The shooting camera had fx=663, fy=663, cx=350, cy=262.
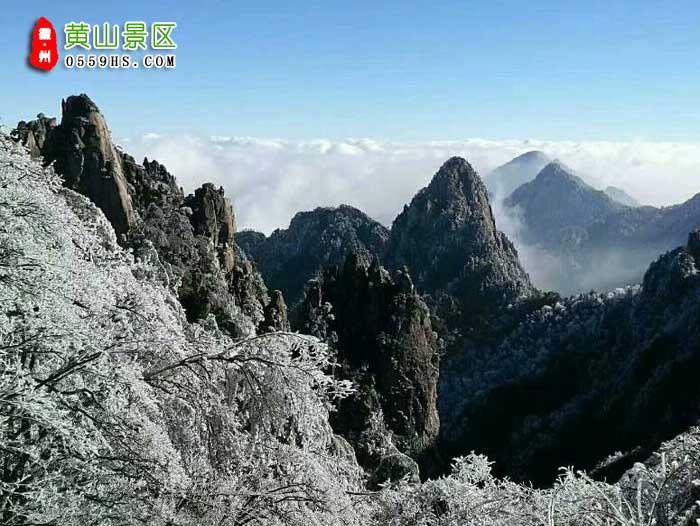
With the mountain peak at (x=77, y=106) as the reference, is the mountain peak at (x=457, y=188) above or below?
above

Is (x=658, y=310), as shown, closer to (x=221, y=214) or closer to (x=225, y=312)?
(x=221, y=214)

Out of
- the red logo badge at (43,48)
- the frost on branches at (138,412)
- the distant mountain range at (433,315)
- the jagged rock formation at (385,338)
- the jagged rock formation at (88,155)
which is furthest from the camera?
the jagged rock formation at (385,338)

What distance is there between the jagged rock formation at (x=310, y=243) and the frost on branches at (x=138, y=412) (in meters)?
132

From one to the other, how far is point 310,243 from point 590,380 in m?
79.2

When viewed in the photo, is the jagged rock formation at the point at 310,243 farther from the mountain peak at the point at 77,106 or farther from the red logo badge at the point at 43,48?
the red logo badge at the point at 43,48

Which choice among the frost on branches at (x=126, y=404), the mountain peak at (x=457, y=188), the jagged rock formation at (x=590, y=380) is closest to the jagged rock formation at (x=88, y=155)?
the frost on branches at (x=126, y=404)

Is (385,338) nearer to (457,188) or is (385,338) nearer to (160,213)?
(160,213)

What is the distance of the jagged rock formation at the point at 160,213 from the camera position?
106 ft

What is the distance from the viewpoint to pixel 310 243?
163 metres

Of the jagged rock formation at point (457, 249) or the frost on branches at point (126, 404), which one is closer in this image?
the frost on branches at point (126, 404)

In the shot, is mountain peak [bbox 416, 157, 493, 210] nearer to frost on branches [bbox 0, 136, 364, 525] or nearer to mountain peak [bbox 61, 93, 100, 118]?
mountain peak [bbox 61, 93, 100, 118]

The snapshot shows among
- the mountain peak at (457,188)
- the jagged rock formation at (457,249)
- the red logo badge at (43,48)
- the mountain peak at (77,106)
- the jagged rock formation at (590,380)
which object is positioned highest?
the mountain peak at (457,188)

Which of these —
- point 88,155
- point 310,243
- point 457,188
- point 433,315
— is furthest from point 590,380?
point 88,155

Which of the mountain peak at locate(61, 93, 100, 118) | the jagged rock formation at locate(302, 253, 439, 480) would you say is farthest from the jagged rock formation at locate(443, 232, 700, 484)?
the mountain peak at locate(61, 93, 100, 118)
